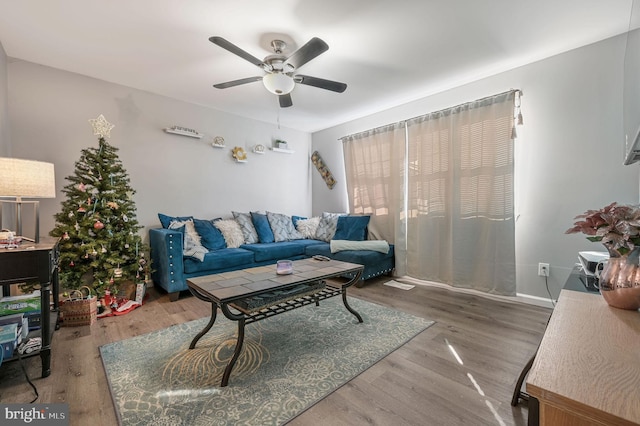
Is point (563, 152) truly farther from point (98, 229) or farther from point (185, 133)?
point (98, 229)

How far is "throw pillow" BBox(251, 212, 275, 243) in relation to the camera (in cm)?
415

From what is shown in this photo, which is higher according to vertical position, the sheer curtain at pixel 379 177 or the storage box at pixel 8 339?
the sheer curtain at pixel 379 177

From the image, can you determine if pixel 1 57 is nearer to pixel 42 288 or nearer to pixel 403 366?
pixel 42 288

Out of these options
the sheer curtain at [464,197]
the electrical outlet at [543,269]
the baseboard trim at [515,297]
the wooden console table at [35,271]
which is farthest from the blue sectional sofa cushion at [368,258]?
the wooden console table at [35,271]

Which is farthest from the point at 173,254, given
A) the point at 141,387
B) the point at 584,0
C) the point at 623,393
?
the point at 584,0

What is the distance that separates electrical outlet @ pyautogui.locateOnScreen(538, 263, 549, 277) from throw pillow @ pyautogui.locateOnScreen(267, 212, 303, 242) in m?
3.09

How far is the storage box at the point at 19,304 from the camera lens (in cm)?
187

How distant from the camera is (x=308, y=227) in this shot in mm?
4637

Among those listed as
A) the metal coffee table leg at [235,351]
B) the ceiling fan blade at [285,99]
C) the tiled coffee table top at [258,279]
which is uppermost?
the ceiling fan blade at [285,99]

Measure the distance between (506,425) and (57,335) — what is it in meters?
3.09

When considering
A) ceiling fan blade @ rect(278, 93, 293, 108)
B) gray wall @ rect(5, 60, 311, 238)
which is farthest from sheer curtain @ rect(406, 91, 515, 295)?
gray wall @ rect(5, 60, 311, 238)

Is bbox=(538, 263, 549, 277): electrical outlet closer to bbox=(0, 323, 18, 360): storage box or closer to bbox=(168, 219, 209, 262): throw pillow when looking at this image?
bbox=(168, 219, 209, 262): throw pillow

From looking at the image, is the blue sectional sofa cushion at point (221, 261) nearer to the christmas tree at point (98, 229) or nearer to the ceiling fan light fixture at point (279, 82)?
the christmas tree at point (98, 229)

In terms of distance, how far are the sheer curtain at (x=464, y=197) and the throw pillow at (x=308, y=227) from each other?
1.54m
